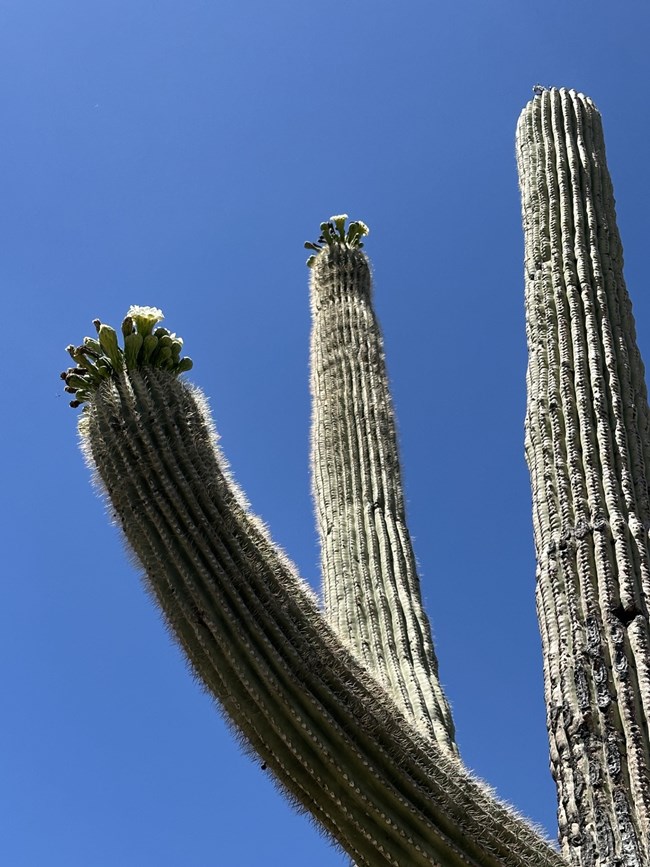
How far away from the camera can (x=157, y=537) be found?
3693mm

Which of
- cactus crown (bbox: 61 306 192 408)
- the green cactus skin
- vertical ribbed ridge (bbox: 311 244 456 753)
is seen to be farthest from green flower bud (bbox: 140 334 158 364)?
the green cactus skin

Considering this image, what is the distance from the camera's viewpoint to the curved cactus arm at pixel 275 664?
11.0 ft

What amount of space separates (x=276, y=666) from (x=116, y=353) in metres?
1.36

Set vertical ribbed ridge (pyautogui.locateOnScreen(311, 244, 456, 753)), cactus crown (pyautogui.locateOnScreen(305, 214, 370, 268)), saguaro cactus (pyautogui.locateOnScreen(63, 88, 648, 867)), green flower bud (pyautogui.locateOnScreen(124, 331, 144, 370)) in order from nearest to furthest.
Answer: saguaro cactus (pyautogui.locateOnScreen(63, 88, 648, 867)) → green flower bud (pyautogui.locateOnScreen(124, 331, 144, 370)) → vertical ribbed ridge (pyautogui.locateOnScreen(311, 244, 456, 753)) → cactus crown (pyautogui.locateOnScreen(305, 214, 370, 268))

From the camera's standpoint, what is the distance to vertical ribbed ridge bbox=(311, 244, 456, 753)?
4.91 metres

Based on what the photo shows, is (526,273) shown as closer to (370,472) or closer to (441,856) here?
(370,472)

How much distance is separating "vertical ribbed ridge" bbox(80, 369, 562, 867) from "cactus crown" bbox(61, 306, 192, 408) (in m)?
0.11

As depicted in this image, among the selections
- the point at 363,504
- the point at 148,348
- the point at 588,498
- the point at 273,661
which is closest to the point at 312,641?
the point at 273,661

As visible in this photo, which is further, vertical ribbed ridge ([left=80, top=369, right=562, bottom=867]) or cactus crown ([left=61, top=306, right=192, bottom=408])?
cactus crown ([left=61, top=306, right=192, bottom=408])

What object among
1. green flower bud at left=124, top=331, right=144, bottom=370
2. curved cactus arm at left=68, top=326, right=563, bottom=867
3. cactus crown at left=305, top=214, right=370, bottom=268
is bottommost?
curved cactus arm at left=68, top=326, right=563, bottom=867

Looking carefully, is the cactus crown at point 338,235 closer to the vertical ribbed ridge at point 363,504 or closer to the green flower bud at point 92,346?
the vertical ribbed ridge at point 363,504

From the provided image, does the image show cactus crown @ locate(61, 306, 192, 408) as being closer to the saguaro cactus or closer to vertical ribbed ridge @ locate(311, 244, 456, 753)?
the saguaro cactus

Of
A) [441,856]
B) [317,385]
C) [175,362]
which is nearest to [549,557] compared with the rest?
[441,856]

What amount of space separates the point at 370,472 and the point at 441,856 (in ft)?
8.80
